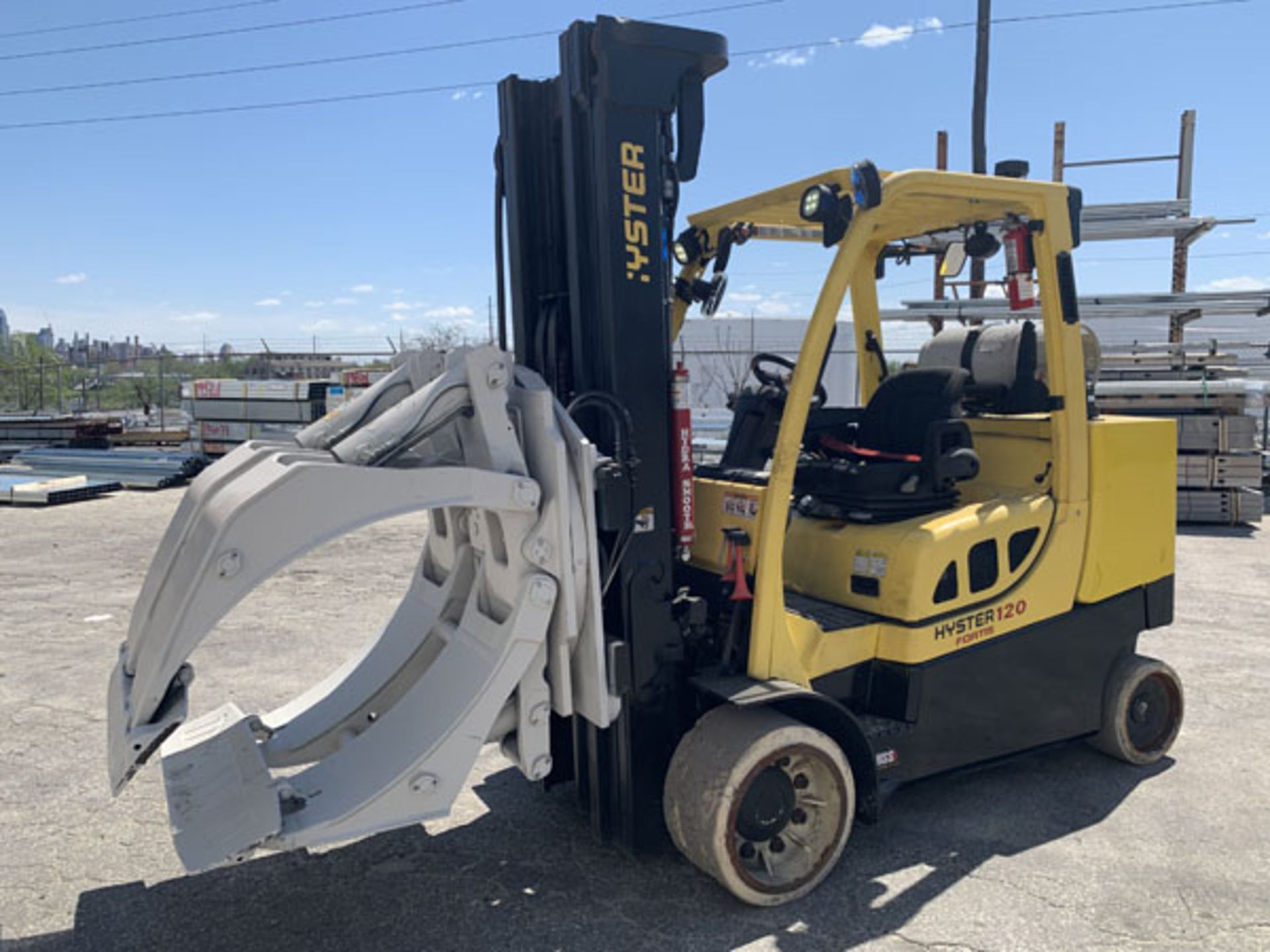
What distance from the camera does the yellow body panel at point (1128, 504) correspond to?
4305 millimetres

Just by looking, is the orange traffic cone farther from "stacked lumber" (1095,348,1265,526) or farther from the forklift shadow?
"stacked lumber" (1095,348,1265,526)

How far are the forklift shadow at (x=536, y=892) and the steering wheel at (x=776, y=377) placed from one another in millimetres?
1728

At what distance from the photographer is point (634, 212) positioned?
11.5ft

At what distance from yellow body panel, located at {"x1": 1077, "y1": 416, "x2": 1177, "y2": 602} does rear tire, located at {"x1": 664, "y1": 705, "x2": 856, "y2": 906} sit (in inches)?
65.9

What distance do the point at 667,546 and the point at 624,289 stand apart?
96cm

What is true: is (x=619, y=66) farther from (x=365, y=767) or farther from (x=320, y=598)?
(x=320, y=598)

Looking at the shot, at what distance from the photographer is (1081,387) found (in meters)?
4.16

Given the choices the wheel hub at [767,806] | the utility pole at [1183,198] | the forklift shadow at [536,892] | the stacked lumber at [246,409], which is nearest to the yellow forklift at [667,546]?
the wheel hub at [767,806]

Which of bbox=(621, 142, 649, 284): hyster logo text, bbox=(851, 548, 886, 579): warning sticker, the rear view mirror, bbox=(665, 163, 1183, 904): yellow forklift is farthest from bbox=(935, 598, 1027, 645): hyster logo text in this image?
bbox=(621, 142, 649, 284): hyster logo text

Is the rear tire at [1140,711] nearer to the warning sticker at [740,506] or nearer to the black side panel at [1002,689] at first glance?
the black side panel at [1002,689]

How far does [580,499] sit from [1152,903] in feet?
8.23

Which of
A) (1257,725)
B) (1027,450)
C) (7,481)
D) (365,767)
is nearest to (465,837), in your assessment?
(365,767)

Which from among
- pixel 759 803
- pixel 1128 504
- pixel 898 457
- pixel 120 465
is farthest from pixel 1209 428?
pixel 120 465

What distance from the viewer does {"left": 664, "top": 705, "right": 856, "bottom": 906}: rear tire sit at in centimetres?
332
